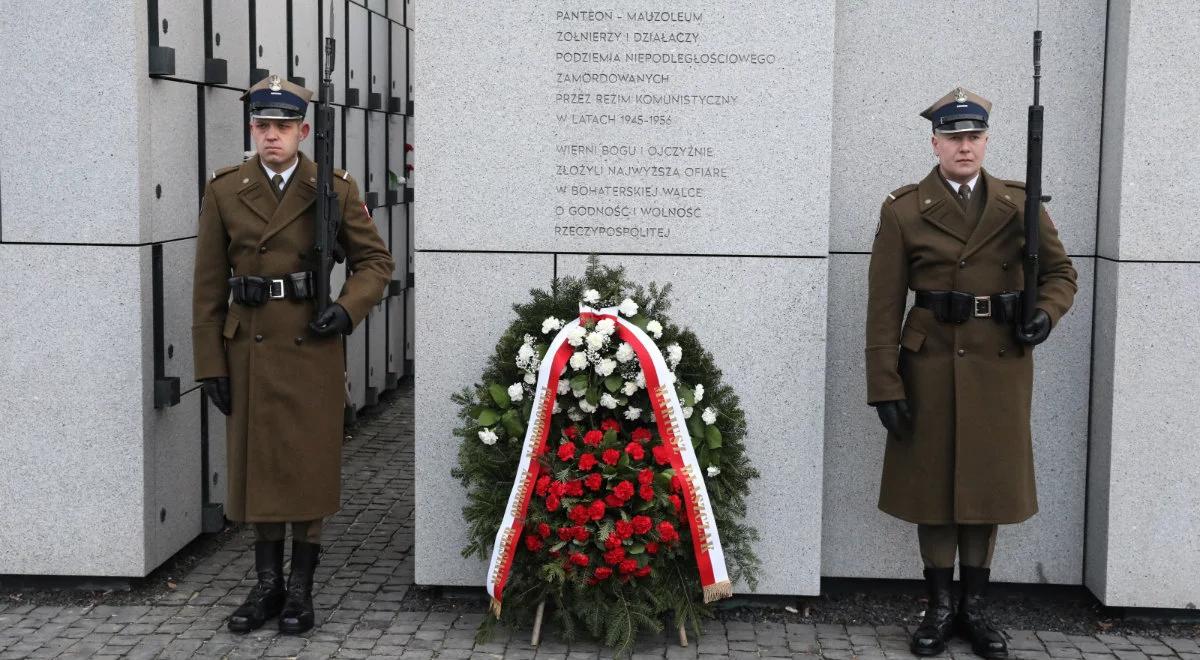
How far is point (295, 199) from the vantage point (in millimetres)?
6445

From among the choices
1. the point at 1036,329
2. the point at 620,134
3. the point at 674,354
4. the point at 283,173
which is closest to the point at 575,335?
the point at 674,354

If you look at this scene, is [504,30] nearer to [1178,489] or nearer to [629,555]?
[629,555]

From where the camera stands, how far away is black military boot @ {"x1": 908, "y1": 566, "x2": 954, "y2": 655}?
6273 mm

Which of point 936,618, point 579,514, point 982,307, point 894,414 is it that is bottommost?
point 936,618

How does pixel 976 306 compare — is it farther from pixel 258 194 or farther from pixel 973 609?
pixel 258 194

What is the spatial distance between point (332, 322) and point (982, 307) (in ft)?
8.58

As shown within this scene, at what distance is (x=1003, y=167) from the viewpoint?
6840mm

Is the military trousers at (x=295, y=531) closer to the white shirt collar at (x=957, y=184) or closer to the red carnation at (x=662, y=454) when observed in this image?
the red carnation at (x=662, y=454)

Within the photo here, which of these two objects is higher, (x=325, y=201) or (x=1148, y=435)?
(x=325, y=201)

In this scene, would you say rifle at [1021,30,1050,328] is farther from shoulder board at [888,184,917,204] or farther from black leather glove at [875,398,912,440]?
black leather glove at [875,398,912,440]

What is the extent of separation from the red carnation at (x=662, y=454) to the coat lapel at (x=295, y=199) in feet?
5.77

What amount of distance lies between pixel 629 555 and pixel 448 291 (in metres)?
1.46

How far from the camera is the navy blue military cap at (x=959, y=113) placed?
612 centimetres

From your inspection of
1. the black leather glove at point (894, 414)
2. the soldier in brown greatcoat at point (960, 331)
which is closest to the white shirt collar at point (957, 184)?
the soldier in brown greatcoat at point (960, 331)
